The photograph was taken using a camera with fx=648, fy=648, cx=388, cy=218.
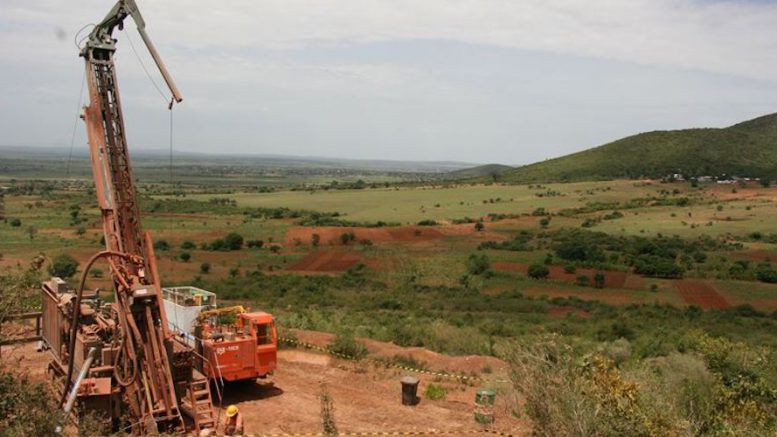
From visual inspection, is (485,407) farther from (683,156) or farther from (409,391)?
(683,156)

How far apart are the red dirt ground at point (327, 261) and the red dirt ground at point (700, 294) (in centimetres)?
2287

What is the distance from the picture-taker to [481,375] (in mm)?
17234

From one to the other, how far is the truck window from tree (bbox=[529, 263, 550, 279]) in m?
33.5

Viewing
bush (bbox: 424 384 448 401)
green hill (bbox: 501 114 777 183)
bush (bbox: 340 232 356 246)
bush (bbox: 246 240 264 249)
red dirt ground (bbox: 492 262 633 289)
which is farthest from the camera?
green hill (bbox: 501 114 777 183)

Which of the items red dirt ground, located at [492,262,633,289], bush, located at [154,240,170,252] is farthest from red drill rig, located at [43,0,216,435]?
bush, located at [154,240,170,252]

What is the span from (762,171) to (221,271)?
9715 cm

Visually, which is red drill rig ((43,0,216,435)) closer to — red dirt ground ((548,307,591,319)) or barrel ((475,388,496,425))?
barrel ((475,388,496,425))

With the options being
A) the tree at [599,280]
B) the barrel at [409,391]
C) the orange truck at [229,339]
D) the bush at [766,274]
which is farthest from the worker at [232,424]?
the bush at [766,274]

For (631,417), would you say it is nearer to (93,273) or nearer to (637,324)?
(637,324)

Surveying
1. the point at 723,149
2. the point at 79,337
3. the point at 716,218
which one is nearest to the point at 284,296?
the point at 79,337

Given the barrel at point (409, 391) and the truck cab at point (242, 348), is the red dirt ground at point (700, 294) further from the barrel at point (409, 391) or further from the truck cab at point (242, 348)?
the truck cab at point (242, 348)

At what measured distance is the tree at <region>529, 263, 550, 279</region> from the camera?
45562 millimetres

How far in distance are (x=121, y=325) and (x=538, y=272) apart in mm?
37266

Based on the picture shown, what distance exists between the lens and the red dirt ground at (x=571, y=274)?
1754 inches
